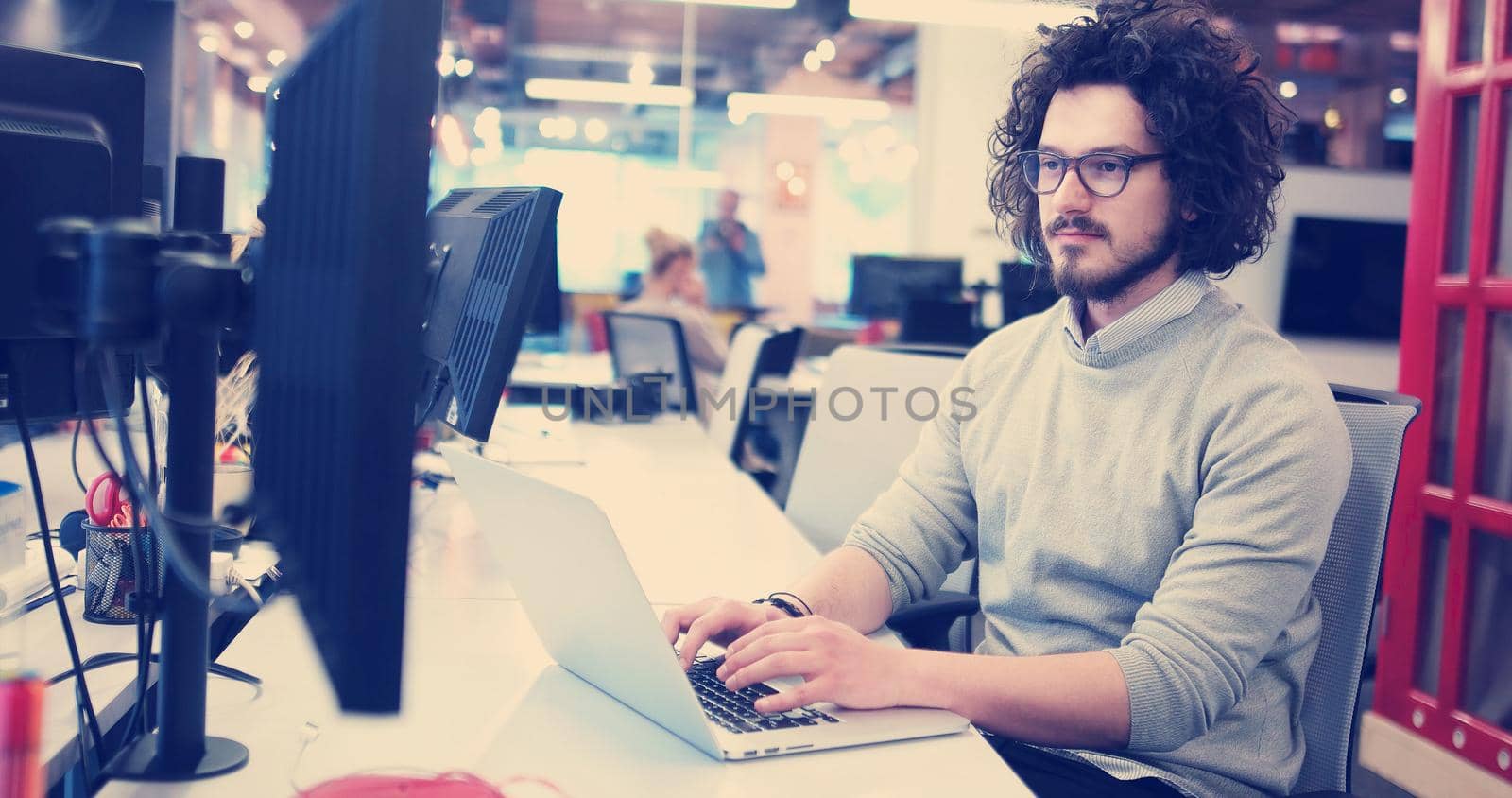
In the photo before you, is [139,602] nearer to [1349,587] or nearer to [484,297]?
[484,297]

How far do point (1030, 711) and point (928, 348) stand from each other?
3.90 feet

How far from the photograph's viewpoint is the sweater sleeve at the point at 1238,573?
1.10 m

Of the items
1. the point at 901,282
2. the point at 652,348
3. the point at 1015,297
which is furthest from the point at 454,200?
the point at 901,282

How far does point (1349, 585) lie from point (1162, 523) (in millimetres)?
193

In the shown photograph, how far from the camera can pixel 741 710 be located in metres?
1.00

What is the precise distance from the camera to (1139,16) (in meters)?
1.50

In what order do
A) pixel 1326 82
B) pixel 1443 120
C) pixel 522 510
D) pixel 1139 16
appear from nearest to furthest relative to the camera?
pixel 522 510, pixel 1139 16, pixel 1443 120, pixel 1326 82

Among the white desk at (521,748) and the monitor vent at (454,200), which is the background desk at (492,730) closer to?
the white desk at (521,748)

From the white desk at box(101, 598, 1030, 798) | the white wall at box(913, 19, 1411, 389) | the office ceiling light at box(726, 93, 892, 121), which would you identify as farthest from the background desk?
the office ceiling light at box(726, 93, 892, 121)

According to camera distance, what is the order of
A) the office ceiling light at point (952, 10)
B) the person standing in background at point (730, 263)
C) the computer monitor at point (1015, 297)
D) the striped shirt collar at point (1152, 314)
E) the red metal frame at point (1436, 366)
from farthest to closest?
the person standing in background at point (730, 263), the office ceiling light at point (952, 10), the computer monitor at point (1015, 297), the red metal frame at point (1436, 366), the striped shirt collar at point (1152, 314)

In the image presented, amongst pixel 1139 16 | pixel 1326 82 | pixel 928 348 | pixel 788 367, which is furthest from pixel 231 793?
pixel 1326 82

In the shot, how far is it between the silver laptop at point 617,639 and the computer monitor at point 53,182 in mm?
323

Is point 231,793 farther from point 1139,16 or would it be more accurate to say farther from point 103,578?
point 1139,16

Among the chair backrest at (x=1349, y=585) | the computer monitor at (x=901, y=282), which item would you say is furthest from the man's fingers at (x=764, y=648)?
the computer monitor at (x=901, y=282)
